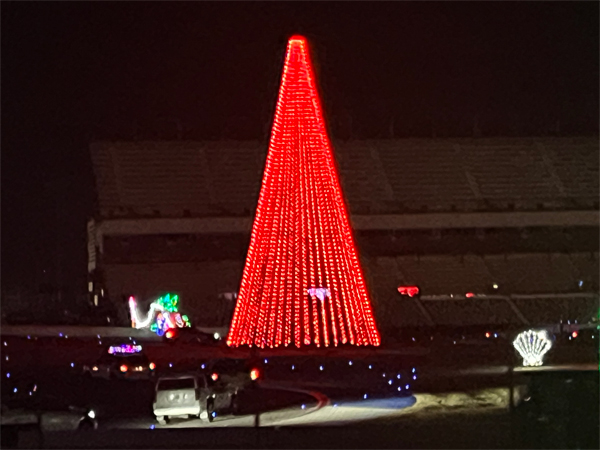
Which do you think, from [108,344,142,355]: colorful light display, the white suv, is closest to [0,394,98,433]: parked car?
the white suv

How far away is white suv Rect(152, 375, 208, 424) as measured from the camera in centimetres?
772

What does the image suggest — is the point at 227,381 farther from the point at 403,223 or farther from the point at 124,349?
the point at 403,223

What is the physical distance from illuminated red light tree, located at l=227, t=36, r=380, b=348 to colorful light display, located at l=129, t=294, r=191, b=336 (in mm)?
2991

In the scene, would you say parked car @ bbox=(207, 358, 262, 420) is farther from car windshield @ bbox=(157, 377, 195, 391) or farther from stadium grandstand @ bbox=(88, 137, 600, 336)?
stadium grandstand @ bbox=(88, 137, 600, 336)

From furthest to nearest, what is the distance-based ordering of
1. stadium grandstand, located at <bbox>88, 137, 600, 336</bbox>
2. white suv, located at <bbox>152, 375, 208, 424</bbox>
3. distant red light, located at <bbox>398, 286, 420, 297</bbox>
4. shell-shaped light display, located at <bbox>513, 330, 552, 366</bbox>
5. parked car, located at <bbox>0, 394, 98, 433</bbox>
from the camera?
1. stadium grandstand, located at <bbox>88, 137, 600, 336</bbox>
2. distant red light, located at <bbox>398, 286, 420, 297</bbox>
3. shell-shaped light display, located at <bbox>513, 330, 552, 366</bbox>
4. white suv, located at <bbox>152, 375, 208, 424</bbox>
5. parked car, located at <bbox>0, 394, 98, 433</bbox>

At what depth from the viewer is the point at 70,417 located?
7695 mm

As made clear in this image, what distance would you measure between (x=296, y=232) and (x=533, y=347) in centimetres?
472

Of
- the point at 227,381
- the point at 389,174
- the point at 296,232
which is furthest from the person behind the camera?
the point at 389,174

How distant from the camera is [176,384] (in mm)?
7820

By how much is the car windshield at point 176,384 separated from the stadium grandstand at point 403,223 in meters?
9.21

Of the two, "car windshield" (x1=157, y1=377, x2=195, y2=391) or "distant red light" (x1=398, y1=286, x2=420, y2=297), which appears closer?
"car windshield" (x1=157, y1=377, x2=195, y2=391)

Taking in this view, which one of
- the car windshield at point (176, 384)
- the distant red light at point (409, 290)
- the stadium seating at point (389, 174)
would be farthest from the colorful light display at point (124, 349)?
the stadium seating at point (389, 174)

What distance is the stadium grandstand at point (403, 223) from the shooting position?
17.8 meters

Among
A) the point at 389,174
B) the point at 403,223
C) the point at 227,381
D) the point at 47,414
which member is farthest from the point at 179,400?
the point at 389,174
